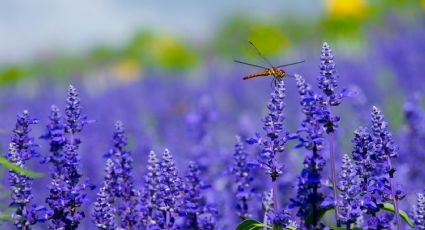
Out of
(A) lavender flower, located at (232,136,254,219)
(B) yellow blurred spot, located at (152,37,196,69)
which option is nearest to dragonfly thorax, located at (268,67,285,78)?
(A) lavender flower, located at (232,136,254,219)

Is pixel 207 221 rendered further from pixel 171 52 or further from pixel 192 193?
pixel 171 52

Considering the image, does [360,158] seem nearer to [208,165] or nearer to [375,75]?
[208,165]

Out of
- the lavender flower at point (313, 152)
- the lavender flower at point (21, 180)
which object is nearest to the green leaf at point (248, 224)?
the lavender flower at point (313, 152)

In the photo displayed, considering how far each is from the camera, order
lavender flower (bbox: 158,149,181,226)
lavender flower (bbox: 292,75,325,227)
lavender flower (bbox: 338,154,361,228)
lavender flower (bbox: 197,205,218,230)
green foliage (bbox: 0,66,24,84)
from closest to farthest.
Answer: lavender flower (bbox: 338,154,361,228)
lavender flower (bbox: 158,149,181,226)
lavender flower (bbox: 292,75,325,227)
lavender flower (bbox: 197,205,218,230)
green foliage (bbox: 0,66,24,84)

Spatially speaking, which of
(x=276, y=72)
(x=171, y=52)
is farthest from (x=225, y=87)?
(x=171, y=52)

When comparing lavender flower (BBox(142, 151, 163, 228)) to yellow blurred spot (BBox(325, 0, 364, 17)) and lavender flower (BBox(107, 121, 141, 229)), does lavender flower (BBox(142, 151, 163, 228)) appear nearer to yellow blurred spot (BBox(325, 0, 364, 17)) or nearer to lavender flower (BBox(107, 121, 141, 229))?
lavender flower (BBox(107, 121, 141, 229))

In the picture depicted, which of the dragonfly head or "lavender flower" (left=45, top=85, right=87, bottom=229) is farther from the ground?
the dragonfly head

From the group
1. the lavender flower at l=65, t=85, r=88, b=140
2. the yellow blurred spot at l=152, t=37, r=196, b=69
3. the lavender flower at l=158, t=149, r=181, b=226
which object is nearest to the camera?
the lavender flower at l=158, t=149, r=181, b=226

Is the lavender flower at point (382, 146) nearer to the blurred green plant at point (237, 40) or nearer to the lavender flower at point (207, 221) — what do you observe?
the lavender flower at point (207, 221)
